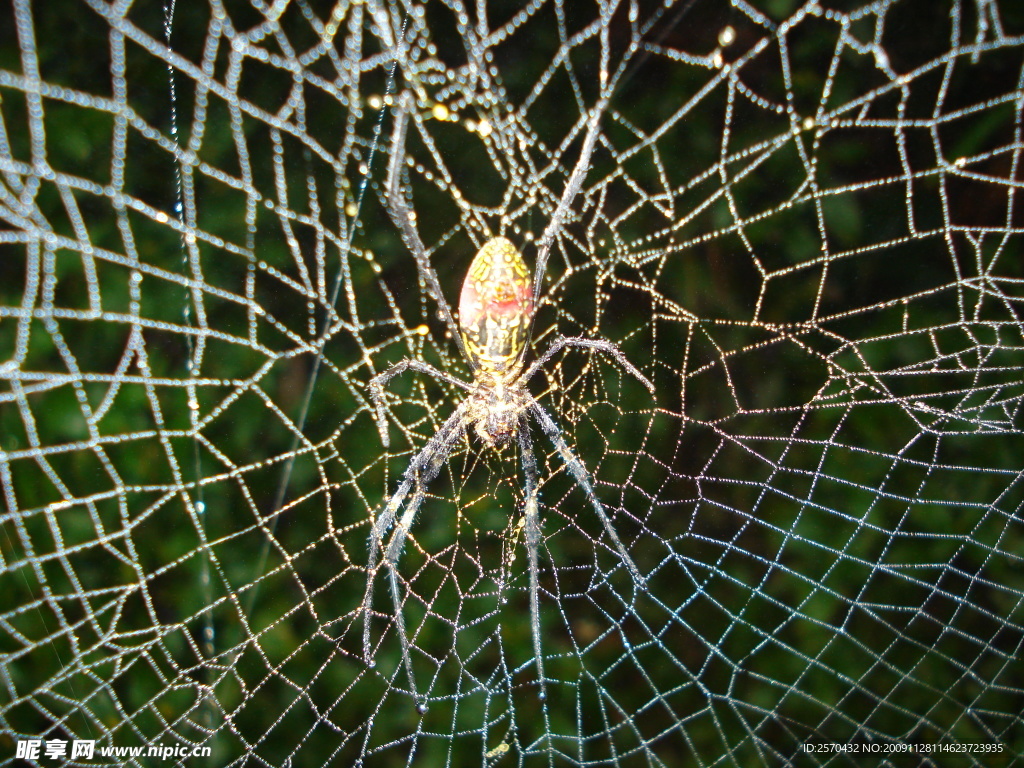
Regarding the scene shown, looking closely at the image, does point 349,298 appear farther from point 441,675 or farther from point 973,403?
point 973,403

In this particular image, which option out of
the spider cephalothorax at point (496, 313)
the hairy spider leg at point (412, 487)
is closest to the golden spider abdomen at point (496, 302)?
the spider cephalothorax at point (496, 313)

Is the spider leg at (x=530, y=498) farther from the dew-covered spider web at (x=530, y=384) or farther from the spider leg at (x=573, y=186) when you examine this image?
the spider leg at (x=573, y=186)

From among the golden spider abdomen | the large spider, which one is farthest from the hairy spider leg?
the golden spider abdomen

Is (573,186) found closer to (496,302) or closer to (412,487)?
(496,302)

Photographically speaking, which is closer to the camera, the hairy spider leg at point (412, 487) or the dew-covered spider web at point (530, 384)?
the dew-covered spider web at point (530, 384)

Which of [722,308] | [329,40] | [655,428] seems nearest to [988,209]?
[722,308]

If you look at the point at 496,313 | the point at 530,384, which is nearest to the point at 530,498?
the point at 530,384

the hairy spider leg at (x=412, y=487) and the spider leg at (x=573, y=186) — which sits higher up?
the spider leg at (x=573, y=186)
